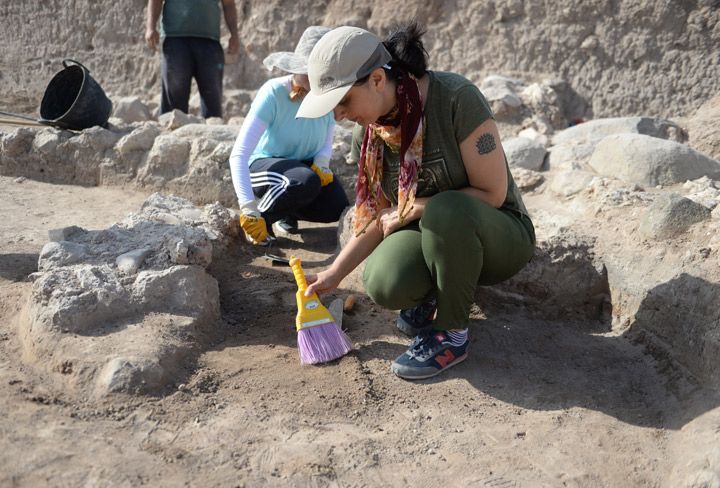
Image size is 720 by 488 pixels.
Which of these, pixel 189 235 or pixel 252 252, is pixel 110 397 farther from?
pixel 252 252

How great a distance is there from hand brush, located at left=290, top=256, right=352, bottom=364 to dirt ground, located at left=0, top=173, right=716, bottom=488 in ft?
0.14

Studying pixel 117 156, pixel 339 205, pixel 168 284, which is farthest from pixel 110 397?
pixel 117 156

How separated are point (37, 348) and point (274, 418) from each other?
34.4 inches

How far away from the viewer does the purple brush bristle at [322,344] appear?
2562 mm

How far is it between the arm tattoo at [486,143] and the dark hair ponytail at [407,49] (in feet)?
0.97

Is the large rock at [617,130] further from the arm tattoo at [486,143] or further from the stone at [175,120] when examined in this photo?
the stone at [175,120]

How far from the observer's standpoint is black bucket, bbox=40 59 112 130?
460 centimetres

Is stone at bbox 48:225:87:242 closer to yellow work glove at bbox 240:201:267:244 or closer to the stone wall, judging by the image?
yellow work glove at bbox 240:201:267:244

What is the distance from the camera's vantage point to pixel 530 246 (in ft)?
8.59

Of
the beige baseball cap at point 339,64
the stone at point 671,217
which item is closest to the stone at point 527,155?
the stone at point 671,217

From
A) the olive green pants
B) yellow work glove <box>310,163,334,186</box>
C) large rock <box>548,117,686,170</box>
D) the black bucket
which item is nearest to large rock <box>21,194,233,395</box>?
the olive green pants

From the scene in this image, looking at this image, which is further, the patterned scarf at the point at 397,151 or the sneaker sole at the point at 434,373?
the sneaker sole at the point at 434,373

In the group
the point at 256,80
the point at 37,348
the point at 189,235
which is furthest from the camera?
the point at 256,80

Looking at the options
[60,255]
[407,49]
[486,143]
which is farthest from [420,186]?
[60,255]
